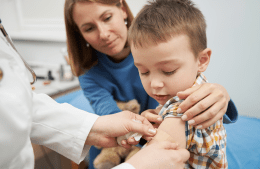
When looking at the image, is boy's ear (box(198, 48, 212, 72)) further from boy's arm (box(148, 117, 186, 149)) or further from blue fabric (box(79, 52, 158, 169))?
blue fabric (box(79, 52, 158, 169))

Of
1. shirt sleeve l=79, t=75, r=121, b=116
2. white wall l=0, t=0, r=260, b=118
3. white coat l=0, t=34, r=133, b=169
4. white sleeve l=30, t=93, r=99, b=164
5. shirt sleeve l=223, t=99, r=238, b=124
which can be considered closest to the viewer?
white coat l=0, t=34, r=133, b=169

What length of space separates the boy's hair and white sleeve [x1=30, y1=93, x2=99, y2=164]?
0.33m

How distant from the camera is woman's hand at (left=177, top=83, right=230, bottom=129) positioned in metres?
0.48

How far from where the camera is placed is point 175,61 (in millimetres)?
499

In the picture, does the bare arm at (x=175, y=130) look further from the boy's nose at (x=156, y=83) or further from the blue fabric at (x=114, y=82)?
the blue fabric at (x=114, y=82)

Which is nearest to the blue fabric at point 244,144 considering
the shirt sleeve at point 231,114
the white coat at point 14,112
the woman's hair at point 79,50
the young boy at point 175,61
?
the shirt sleeve at point 231,114

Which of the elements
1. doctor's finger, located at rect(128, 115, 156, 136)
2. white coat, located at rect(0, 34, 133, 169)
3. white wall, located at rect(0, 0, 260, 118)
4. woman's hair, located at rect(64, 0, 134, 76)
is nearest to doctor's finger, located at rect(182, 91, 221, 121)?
doctor's finger, located at rect(128, 115, 156, 136)

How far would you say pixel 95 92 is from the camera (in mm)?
948

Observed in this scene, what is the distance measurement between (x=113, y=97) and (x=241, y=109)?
3.14 feet

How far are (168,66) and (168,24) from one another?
0.12m

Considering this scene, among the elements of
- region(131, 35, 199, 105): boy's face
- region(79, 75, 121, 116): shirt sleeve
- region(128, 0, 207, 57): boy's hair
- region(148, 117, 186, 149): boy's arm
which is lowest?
region(79, 75, 121, 116): shirt sleeve

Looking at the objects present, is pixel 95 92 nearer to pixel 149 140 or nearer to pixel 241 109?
pixel 149 140

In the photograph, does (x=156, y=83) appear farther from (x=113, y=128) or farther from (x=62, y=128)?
(x=62, y=128)

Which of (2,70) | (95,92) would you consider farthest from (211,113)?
(95,92)
